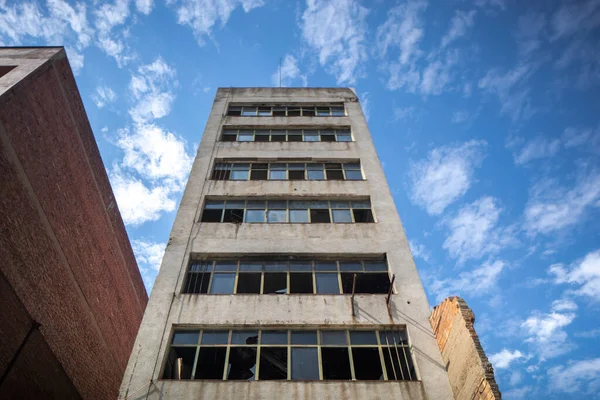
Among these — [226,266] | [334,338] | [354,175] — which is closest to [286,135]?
[354,175]

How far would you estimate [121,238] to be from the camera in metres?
20.7

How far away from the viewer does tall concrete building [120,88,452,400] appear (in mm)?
9938

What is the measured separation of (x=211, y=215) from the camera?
15070 mm

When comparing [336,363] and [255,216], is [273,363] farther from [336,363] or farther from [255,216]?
[255,216]

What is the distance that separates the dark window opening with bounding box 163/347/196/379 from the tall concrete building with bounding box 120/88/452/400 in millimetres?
32

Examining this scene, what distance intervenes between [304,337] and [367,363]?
6.09 ft

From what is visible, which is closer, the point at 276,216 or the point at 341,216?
the point at 276,216

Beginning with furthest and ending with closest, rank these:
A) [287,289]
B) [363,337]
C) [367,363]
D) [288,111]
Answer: [288,111] → [287,289] → [363,337] → [367,363]

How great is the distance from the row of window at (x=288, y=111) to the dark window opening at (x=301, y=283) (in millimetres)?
11264

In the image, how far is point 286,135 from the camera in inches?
790


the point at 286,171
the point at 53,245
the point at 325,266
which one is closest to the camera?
the point at 325,266

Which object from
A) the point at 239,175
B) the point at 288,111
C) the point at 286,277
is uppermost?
the point at 288,111

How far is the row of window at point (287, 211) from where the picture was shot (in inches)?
589

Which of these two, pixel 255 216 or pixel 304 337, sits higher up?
pixel 255 216
